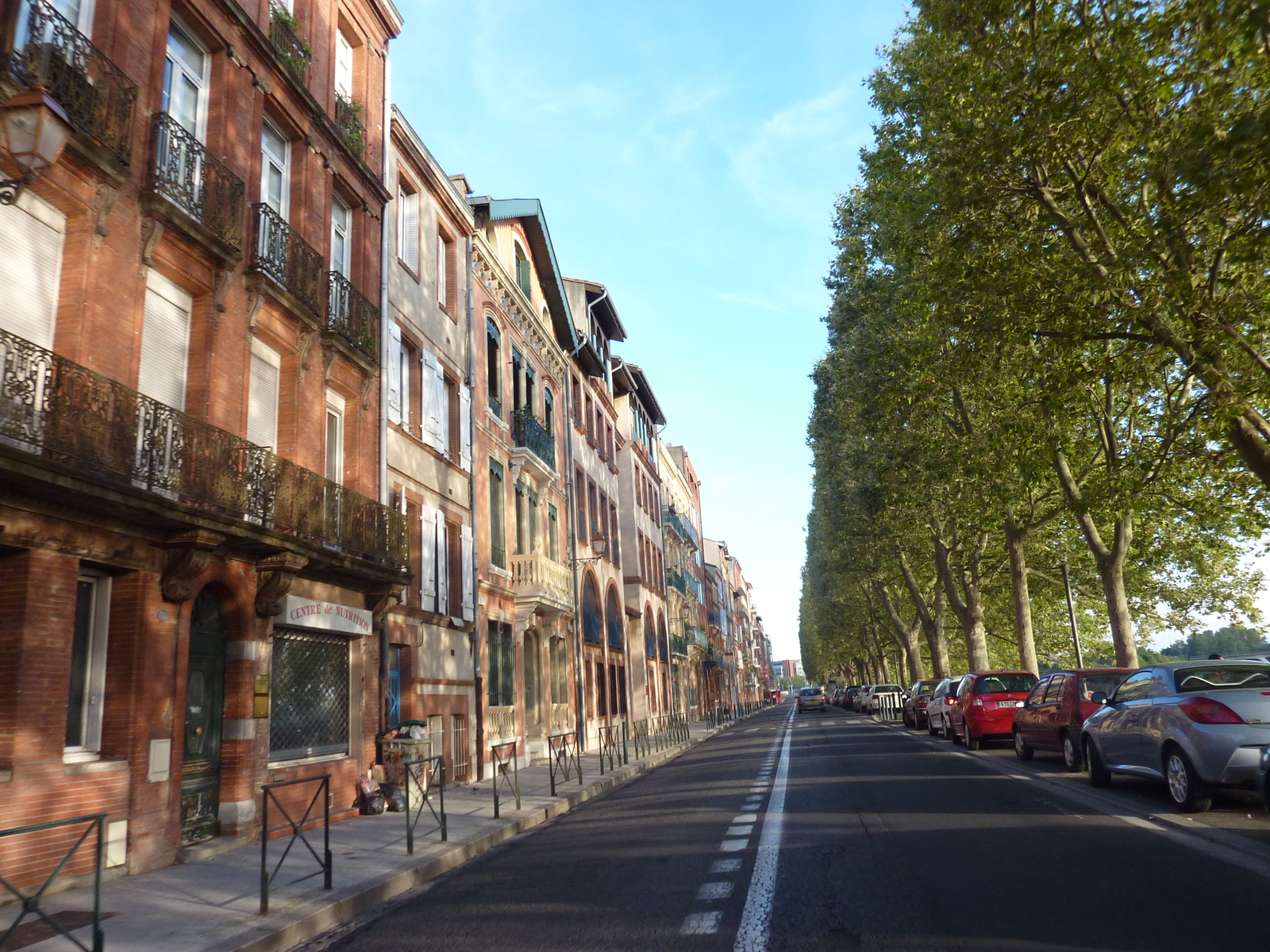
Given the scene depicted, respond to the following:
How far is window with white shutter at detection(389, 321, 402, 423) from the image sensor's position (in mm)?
17422

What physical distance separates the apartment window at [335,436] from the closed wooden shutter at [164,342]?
3596 millimetres

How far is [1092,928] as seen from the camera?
5484 millimetres

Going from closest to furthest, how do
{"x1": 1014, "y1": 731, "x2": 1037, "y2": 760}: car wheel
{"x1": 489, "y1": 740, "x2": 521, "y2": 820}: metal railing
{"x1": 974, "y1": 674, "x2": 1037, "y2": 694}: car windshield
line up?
{"x1": 489, "y1": 740, "x2": 521, "y2": 820}: metal railing → {"x1": 1014, "y1": 731, "x2": 1037, "y2": 760}: car wheel → {"x1": 974, "y1": 674, "x2": 1037, "y2": 694}: car windshield

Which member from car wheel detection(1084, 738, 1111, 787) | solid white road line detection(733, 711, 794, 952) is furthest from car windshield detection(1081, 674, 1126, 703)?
solid white road line detection(733, 711, 794, 952)

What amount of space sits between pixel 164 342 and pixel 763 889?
9252 millimetres

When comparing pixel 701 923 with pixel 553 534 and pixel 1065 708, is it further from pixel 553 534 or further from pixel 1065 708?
pixel 553 534

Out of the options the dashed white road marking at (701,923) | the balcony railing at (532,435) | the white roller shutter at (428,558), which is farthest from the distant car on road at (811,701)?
the dashed white road marking at (701,923)

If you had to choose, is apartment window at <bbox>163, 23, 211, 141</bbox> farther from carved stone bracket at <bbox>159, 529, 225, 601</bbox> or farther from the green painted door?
the green painted door

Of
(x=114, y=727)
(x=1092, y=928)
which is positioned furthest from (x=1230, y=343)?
(x=114, y=727)

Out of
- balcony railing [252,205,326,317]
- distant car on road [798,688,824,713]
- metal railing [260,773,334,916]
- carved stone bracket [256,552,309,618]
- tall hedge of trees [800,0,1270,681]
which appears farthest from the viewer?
distant car on road [798,688,824,713]

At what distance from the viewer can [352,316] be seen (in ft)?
52.5

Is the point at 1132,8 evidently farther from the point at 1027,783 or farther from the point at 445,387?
the point at 445,387

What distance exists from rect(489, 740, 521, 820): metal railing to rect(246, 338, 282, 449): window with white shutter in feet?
17.9

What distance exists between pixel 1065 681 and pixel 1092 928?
10.4 m
